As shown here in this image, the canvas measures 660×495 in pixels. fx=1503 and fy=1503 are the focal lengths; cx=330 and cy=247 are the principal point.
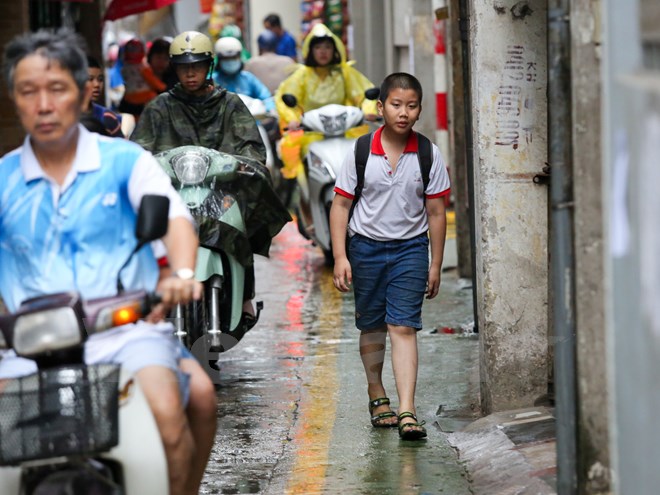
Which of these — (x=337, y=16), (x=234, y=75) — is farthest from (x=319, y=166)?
(x=337, y=16)

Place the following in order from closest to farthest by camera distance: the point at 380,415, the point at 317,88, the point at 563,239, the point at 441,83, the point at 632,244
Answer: the point at 632,244 → the point at 563,239 → the point at 380,415 → the point at 317,88 → the point at 441,83

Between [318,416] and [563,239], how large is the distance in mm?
2951

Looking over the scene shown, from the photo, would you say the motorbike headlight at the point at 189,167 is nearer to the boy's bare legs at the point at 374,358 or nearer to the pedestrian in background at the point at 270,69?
the boy's bare legs at the point at 374,358

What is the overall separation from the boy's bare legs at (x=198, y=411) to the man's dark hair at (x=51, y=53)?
0.90 m

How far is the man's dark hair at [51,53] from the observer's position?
14.3ft

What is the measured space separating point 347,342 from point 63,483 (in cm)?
603

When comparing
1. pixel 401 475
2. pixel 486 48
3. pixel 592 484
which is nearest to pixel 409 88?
pixel 486 48

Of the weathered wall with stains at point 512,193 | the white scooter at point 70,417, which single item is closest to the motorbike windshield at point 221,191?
the weathered wall with stains at point 512,193

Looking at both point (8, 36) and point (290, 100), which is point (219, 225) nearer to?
point (290, 100)

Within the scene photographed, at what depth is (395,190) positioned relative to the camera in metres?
7.29

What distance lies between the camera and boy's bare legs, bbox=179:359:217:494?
4.39 meters

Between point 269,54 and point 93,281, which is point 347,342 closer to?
point 93,281

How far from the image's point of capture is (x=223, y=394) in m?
8.38

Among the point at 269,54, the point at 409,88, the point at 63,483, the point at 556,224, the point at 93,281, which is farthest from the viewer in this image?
the point at 269,54
